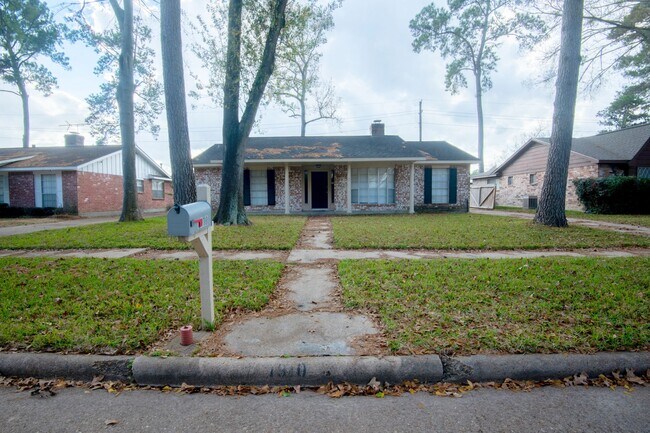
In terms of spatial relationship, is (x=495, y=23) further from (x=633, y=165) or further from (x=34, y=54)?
(x=34, y=54)

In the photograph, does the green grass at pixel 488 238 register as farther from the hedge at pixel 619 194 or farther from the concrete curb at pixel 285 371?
the hedge at pixel 619 194

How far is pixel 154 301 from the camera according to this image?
12.1ft

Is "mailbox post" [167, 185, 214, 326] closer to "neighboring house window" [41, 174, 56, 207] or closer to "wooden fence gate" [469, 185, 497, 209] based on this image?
"neighboring house window" [41, 174, 56, 207]

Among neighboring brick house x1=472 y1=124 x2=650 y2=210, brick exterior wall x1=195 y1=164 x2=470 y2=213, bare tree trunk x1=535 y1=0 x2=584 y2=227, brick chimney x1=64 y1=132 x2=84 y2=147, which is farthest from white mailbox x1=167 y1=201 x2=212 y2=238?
brick chimney x1=64 y1=132 x2=84 y2=147

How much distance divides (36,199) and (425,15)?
29.5 m

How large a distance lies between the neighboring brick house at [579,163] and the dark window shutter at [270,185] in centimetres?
1664

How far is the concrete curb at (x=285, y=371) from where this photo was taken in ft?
7.63

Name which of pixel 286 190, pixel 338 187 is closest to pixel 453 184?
pixel 338 187

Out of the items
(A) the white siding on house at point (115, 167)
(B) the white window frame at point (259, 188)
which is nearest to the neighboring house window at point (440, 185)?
(B) the white window frame at point (259, 188)

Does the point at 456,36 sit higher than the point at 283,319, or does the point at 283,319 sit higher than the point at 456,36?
the point at 456,36

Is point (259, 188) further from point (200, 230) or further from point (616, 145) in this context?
point (616, 145)

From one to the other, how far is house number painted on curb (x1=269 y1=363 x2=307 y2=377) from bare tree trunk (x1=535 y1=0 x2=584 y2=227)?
10141 millimetres

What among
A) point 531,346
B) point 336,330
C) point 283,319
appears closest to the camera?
point 531,346

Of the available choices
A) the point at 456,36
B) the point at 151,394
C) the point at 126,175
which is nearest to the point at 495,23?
the point at 456,36
